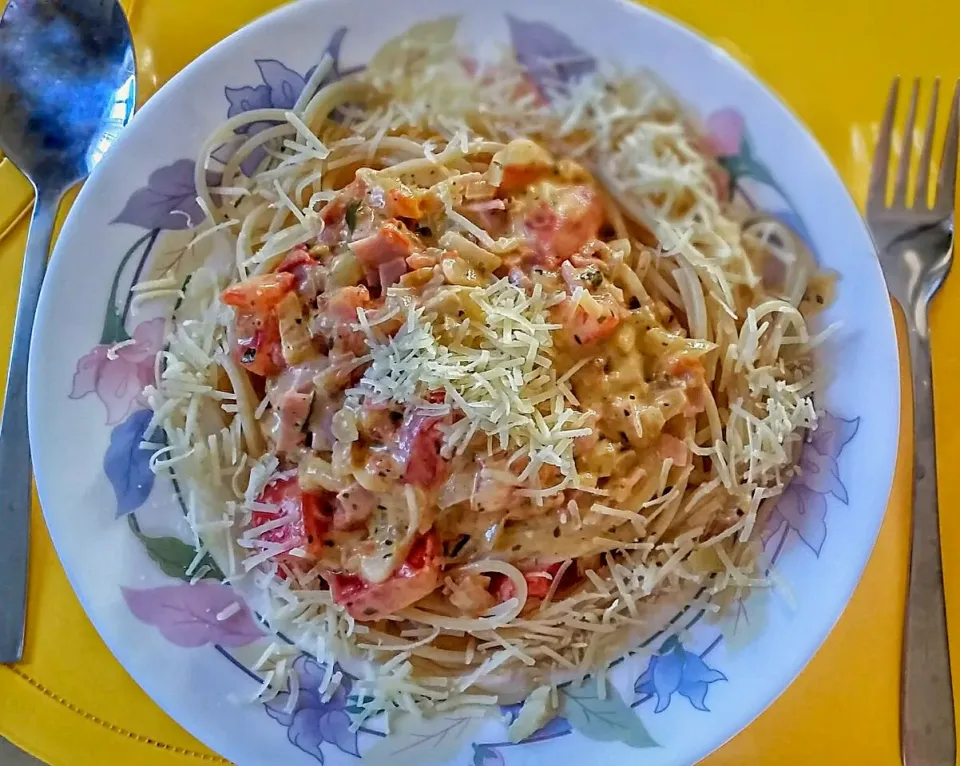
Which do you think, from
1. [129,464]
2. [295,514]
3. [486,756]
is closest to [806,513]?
[486,756]

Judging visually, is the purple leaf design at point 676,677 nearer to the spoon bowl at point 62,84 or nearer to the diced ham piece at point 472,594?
the diced ham piece at point 472,594

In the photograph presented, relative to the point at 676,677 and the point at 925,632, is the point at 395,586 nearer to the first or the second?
the point at 676,677

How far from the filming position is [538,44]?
5.23 feet

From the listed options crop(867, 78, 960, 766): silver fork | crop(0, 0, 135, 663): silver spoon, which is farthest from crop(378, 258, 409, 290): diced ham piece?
crop(867, 78, 960, 766): silver fork

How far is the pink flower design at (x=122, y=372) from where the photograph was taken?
157cm

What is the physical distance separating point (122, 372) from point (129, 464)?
0.19 meters

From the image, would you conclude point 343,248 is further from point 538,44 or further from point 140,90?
point 140,90

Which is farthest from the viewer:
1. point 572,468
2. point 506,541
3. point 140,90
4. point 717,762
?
point 140,90

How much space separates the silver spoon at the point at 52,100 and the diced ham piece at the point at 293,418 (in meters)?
0.67

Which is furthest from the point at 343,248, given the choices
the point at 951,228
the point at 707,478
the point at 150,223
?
the point at 951,228

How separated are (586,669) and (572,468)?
0.45m

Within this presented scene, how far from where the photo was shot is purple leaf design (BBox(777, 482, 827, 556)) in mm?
1499

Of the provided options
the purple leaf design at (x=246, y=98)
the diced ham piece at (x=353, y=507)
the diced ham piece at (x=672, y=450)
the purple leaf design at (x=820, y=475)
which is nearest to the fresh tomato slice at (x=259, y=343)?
the diced ham piece at (x=353, y=507)

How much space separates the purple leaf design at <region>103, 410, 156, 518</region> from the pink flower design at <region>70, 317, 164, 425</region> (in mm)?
28
